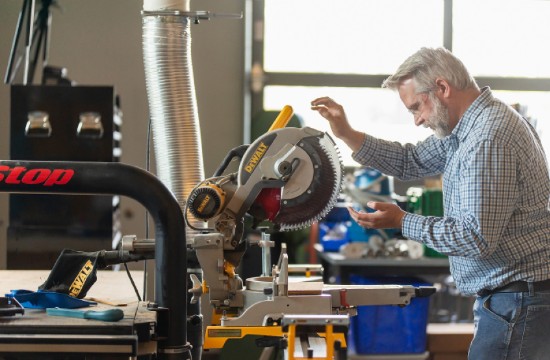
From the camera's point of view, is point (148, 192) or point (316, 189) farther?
point (316, 189)

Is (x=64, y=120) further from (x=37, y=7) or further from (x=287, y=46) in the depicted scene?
(x=287, y=46)

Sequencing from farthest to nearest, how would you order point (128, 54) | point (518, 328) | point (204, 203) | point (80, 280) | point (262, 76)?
point (262, 76) < point (128, 54) < point (518, 328) < point (204, 203) < point (80, 280)

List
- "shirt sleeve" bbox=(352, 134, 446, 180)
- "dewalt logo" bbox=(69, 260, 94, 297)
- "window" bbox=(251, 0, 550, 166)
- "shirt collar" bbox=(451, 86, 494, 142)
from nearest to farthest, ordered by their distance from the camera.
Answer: "dewalt logo" bbox=(69, 260, 94, 297) → "shirt collar" bbox=(451, 86, 494, 142) → "shirt sleeve" bbox=(352, 134, 446, 180) → "window" bbox=(251, 0, 550, 166)

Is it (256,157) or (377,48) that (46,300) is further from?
(377,48)

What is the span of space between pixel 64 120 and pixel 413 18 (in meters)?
2.70

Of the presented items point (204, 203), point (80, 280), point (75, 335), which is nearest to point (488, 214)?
point (204, 203)

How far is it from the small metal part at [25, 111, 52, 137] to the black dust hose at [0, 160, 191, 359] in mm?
1791

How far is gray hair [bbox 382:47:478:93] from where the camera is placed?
223cm

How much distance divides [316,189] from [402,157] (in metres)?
0.63

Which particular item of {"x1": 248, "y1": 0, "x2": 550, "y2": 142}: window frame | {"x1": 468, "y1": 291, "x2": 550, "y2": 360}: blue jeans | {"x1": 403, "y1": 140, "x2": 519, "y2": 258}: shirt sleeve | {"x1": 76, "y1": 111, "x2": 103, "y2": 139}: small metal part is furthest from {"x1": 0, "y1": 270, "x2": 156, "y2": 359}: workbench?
{"x1": 248, "y1": 0, "x2": 550, "y2": 142}: window frame

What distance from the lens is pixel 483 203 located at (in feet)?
6.64

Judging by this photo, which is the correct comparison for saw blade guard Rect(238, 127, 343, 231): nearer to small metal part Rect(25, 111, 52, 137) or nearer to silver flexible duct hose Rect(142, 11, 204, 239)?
silver flexible duct hose Rect(142, 11, 204, 239)

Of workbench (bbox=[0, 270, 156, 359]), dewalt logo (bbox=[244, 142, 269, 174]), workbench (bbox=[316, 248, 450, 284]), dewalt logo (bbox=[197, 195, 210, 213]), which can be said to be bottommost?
workbench (bbox=[316, 248, 450, 284])

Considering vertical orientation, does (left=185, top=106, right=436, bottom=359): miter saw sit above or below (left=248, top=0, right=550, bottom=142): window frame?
below
